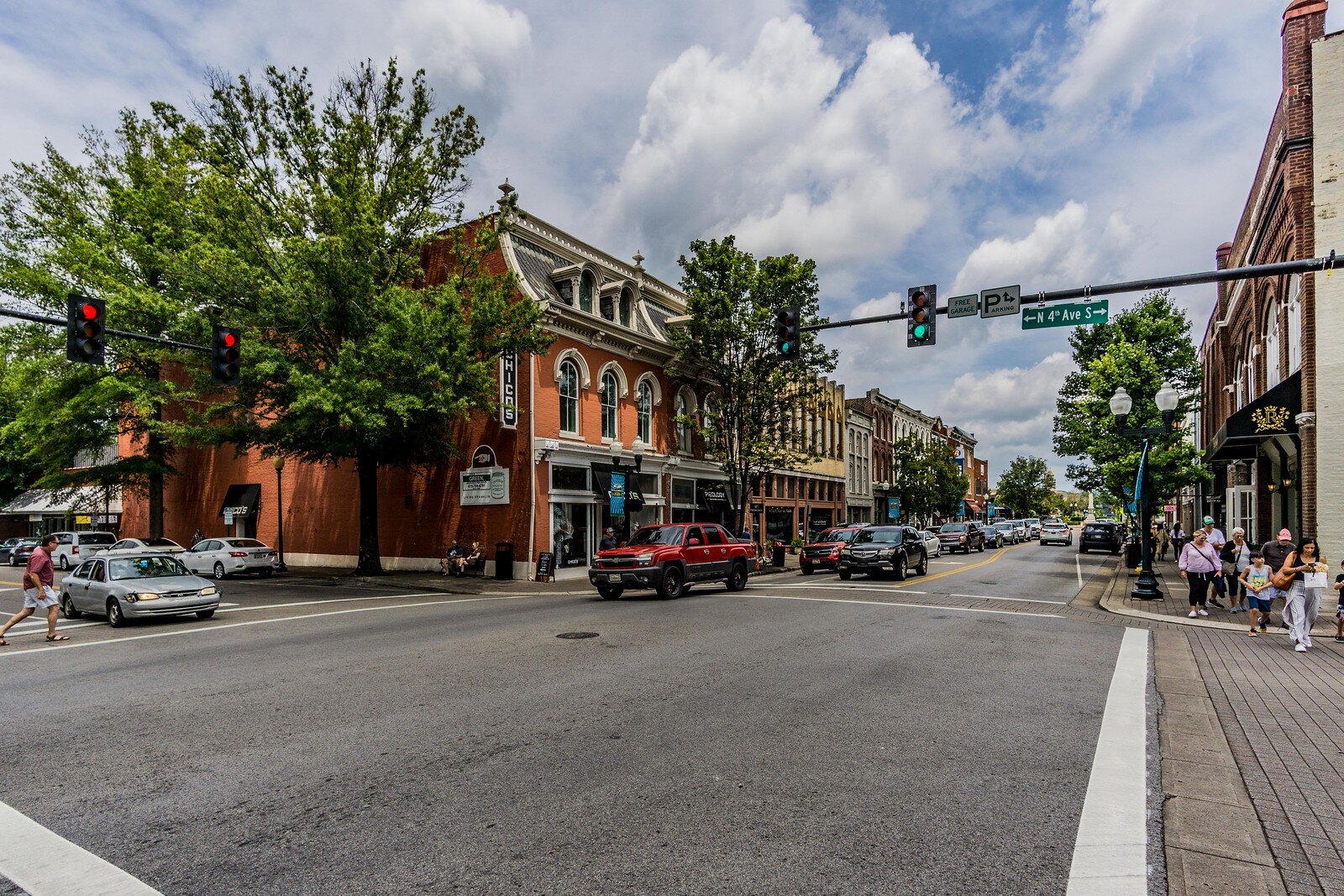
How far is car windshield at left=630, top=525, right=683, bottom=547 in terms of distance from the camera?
739 inches

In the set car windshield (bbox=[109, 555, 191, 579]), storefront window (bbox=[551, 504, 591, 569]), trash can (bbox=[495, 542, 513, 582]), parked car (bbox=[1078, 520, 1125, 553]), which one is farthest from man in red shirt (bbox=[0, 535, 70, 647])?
parked car (bbox=[1078, 520, 1125, 553])

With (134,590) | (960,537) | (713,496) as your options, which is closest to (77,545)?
(134,590)

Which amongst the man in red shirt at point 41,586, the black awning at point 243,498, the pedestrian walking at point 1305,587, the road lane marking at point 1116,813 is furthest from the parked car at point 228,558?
the pedestrian walking at point 1305,587

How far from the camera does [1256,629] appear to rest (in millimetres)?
12656

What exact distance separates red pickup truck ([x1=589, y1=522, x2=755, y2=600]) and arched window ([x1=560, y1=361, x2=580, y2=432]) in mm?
8284

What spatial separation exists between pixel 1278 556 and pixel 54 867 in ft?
53.8

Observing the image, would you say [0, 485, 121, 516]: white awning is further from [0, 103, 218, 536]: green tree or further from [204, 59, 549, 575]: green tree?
[204, 59, 549, 575]: green tree

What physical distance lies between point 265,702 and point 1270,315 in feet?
88.3

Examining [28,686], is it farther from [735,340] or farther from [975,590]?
[735,340]

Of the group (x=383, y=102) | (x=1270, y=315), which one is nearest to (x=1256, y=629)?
(x=1270, y=315)

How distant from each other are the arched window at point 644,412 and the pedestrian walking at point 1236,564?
1908 cm

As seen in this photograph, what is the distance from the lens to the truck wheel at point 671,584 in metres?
17.7

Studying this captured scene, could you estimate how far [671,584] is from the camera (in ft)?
59.0

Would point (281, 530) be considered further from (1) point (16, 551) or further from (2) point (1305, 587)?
(2) point (1305, 587)
